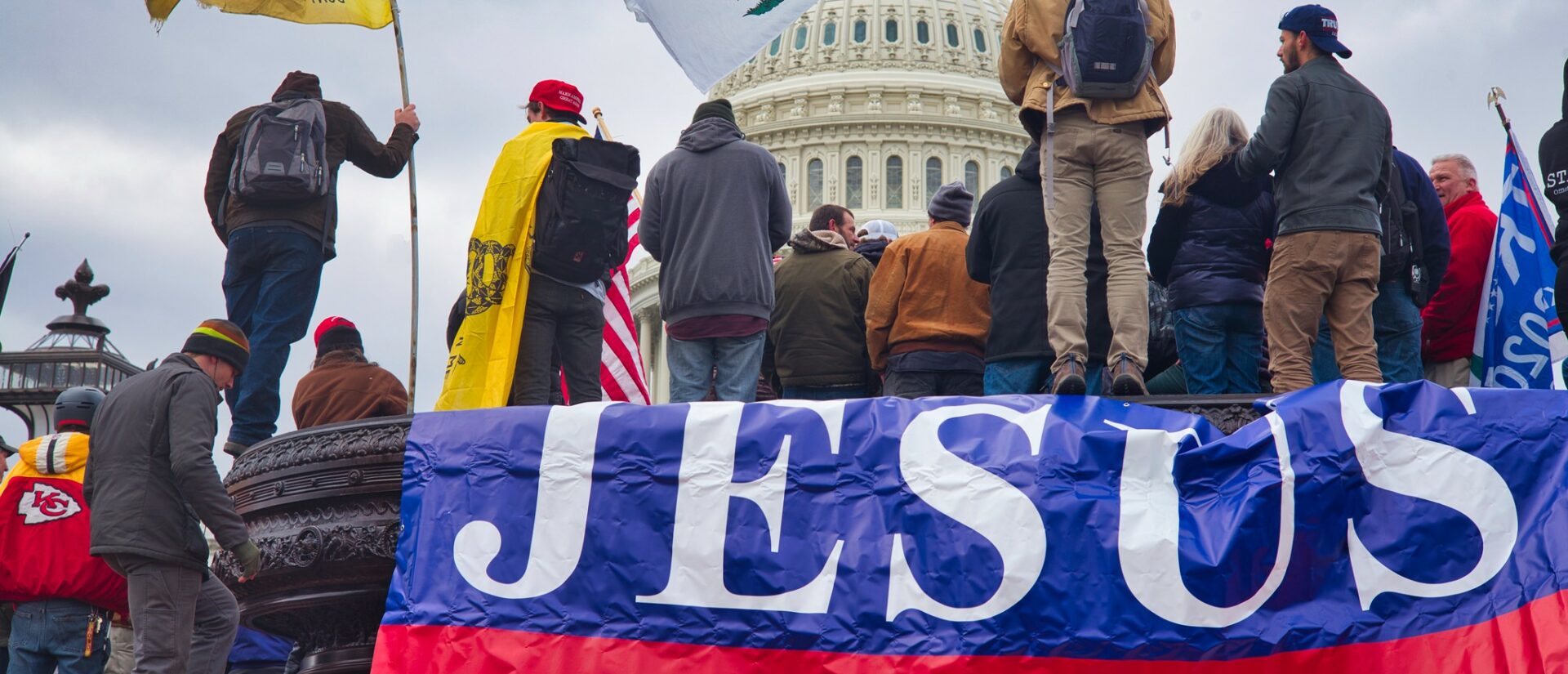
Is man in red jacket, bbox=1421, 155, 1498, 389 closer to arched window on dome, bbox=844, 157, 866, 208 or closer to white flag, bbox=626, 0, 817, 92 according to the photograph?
white flag, bbox=626, 0, 817, 92

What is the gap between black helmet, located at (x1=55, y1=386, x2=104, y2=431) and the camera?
9609 mm

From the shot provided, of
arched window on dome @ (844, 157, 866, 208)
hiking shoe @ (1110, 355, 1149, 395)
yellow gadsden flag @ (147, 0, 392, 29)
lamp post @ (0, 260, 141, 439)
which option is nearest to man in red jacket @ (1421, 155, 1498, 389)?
hiking shoe @ (1110, 355, 1149, 395)

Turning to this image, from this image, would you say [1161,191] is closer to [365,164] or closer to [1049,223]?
[1049,223]

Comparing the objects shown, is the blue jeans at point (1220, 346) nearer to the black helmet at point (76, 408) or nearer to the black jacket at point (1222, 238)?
the black jacket at point (1222, 238)

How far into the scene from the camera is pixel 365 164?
9.99m

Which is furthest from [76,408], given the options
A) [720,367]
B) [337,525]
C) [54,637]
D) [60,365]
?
[60,365]

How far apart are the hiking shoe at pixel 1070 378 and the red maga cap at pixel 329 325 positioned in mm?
3503

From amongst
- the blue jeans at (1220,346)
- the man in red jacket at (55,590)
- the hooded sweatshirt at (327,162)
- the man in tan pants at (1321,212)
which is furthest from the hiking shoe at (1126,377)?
the man in red jacket at (55,590)

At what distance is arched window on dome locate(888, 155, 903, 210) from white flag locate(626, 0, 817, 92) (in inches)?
2930

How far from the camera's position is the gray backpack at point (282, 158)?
9.30m

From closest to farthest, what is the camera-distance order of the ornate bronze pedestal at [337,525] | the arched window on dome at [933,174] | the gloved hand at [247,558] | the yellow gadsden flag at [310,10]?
the gloved hand at [247,558], the ornate bronze pedestal at [337,525], the yellow gadsden flag at [310,10], the arched window on dome at [933,174]

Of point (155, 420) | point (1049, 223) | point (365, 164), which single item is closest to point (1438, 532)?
point (1049, 223)

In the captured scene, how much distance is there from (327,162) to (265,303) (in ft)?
2.60

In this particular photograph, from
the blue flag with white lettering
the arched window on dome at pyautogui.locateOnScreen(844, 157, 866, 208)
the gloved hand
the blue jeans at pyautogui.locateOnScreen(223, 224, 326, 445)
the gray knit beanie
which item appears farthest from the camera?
the arched window on dome at pyautogui.locateOnScreen(844, 157, 866, 208)
